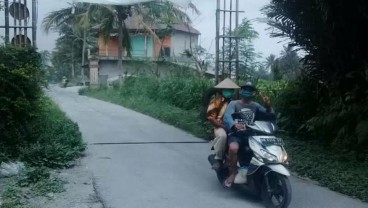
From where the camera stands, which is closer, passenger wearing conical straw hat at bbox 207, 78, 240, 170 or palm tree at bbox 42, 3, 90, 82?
passenger wearing conical straw hat at bbox 207, 78, 240, 170

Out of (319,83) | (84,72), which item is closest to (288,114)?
(319,83)

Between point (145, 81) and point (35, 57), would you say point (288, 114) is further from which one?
point (145, 81)

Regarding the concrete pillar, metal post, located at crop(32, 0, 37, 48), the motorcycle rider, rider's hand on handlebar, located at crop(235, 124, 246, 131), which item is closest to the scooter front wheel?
the motorcycle rider

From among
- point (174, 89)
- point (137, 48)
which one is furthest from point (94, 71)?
point (174, 89)

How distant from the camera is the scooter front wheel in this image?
239 inches

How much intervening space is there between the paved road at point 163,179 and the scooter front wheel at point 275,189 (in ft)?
0.69

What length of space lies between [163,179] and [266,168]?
7.06 ft

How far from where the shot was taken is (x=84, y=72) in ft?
179

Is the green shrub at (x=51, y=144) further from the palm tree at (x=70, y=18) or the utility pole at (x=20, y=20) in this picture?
the palm tree at (x=70, y=18)

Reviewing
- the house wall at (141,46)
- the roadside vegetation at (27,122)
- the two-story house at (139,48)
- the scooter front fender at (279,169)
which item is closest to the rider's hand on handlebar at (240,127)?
the scooter front fender at (279,169)

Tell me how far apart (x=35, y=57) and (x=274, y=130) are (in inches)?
202

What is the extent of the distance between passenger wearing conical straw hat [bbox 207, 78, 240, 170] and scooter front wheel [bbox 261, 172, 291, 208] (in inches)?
36.9

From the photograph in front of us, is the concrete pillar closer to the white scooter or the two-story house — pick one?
the two-story house

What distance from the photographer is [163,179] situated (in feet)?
26.1
